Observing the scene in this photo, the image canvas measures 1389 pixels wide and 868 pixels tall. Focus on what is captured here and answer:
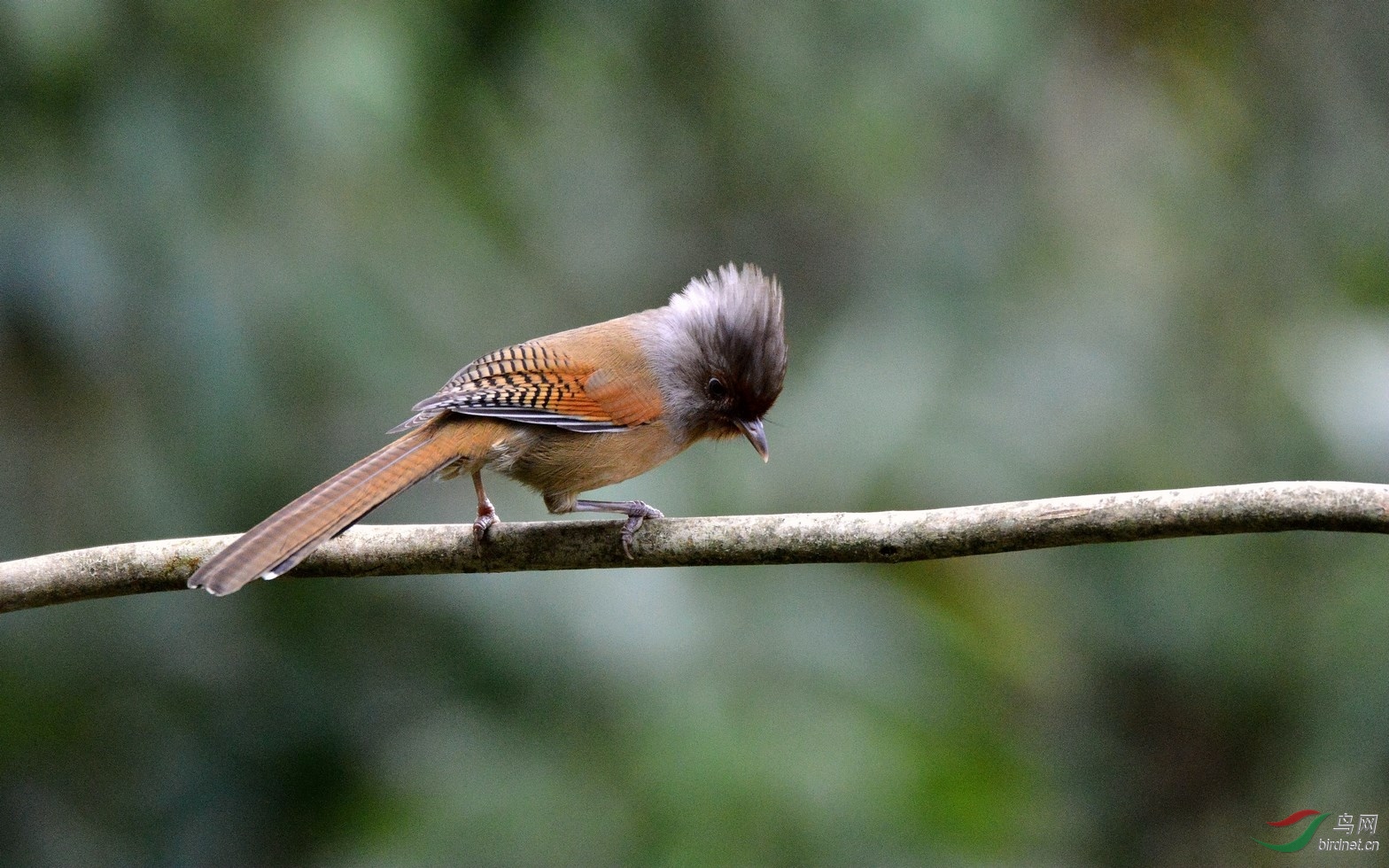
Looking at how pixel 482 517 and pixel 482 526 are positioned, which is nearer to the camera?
pixel 482 526

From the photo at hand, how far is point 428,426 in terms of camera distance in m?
4.04

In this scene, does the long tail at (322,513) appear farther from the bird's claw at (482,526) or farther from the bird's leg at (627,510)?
the bird's leg at (627,510)

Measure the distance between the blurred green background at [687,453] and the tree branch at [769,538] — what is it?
1072mm

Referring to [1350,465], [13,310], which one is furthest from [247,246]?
[1350,465]

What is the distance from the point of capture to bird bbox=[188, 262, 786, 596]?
3994 mm

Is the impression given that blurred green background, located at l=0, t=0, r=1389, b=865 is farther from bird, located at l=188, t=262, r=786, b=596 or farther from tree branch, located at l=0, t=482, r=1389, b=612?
tree branch, located at l=0, t=482, r=1389, b=612

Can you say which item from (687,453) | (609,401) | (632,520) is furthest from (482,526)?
(687,453)

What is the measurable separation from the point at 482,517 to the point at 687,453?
1833mm

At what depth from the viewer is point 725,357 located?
4379 mm

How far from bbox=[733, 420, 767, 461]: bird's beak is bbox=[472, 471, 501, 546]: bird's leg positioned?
0.96 m

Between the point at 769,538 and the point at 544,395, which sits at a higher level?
the point at 544,395
